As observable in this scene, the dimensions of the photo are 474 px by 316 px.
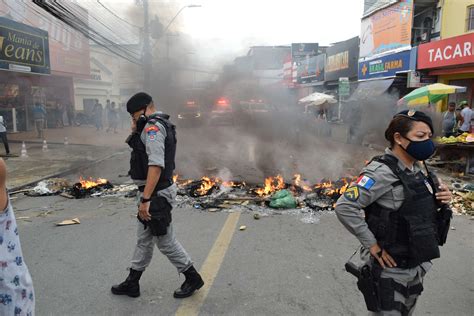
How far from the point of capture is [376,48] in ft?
60.8

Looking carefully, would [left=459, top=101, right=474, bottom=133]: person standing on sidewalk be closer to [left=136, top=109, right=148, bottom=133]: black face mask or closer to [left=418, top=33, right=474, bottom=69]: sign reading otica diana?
[left=418, top=33, right=474, bottom=69]: sign reading otica diana

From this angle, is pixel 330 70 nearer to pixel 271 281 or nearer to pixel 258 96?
pixel 258 96

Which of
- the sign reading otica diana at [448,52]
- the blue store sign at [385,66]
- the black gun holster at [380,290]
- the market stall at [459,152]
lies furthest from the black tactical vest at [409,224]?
the blue store sign at [385,66]

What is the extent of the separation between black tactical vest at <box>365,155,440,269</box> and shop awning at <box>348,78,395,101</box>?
15.1 metres

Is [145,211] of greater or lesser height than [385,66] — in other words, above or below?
below

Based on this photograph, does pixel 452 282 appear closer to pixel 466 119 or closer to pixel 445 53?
pixel 466 119

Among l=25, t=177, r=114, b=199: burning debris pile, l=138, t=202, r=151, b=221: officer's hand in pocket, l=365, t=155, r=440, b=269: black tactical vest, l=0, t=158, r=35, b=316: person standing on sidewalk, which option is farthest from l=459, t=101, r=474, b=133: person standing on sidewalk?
l=0, t=158, r=35, b=316: person standing on sidewalk

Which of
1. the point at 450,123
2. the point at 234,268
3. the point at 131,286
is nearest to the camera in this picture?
the point at 131,286

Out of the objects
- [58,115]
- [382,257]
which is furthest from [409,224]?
[58,115]

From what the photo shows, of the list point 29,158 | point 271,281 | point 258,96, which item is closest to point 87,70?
point 258,96

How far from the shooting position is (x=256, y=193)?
668cm

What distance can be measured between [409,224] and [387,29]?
17.9 meters

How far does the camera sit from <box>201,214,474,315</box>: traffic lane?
3.05 metres

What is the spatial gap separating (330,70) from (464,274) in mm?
25012
